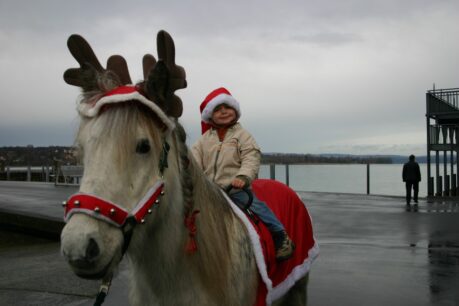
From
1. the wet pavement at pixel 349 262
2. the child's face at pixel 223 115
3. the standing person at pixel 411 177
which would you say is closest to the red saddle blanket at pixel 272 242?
the child's face at pixel 223 115

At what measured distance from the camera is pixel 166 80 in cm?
229

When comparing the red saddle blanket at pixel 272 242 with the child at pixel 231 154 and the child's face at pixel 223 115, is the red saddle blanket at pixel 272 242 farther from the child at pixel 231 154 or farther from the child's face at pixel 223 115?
the child's face at pixel 223 115

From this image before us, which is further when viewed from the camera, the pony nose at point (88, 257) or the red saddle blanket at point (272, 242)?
the red saddle blanket at point (272, 242)

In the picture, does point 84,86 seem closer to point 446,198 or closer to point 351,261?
point 351,261

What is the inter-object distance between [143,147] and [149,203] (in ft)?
0.84

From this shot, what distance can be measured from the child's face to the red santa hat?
0.03 meters

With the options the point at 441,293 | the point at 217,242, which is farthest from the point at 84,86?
the point at 441,293

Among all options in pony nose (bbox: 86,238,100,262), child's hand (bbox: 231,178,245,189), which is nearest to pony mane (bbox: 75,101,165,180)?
pony nose (bbox: 86,238,100,262)

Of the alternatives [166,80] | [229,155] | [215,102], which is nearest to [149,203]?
[166,80]

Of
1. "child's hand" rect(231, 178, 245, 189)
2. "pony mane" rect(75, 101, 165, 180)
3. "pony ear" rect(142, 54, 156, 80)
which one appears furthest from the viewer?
"child's hand" rect(231, 178, 245, 189)

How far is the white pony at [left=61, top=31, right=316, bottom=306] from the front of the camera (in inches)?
74.1

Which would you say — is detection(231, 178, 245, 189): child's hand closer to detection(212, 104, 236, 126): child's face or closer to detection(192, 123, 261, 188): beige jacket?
detection(192, 123, 261, 188): beige jacket

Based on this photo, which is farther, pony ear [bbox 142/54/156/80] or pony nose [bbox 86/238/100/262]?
pony ear [bbox 142/54/156/80]

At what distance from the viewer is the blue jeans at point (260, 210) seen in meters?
3.36
